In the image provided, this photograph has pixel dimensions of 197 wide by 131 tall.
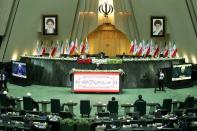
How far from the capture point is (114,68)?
118 ft

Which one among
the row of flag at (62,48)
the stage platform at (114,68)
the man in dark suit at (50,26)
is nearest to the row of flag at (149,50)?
the stage platform at (114,68)

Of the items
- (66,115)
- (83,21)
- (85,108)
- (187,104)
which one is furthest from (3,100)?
(83,21)

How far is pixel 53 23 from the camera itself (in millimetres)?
43594

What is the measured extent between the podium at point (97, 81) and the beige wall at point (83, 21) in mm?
10993

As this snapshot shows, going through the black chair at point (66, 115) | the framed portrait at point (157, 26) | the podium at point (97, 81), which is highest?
the framed portrait at point (157, 26)

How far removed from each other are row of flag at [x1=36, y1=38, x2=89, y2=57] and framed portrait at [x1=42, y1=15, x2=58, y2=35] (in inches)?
40.1

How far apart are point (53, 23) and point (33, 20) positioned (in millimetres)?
1730

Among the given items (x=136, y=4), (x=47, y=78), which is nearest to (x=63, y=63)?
(x=47, y=78)

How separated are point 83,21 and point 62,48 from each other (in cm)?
392

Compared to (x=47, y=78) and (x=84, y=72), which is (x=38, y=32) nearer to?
(x=47, y=78)

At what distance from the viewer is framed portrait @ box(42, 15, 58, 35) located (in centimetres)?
4338

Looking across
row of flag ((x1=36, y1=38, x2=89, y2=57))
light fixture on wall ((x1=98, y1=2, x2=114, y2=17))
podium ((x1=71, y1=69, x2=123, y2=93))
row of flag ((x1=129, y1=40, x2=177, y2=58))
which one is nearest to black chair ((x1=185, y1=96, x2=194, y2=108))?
podium ((x1=71, y1=69, x2=123, y2=93))

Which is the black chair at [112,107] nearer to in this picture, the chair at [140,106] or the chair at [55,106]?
the chair at [140,106]

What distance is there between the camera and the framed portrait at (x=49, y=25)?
43375 millimetres
